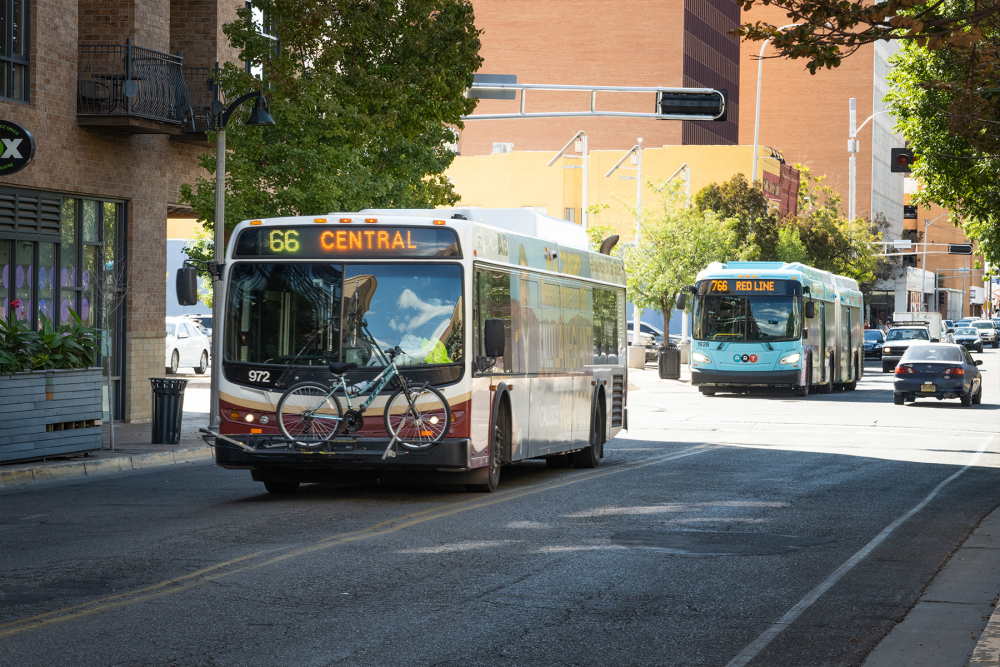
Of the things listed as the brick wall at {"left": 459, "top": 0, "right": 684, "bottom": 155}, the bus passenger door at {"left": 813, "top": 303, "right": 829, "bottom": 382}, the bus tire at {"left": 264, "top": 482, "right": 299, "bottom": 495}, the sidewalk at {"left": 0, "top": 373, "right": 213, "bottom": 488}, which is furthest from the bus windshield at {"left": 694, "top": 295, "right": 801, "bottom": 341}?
the brick wall at {"left": 459, "top": 0, "right": 684, "bottom": 155}

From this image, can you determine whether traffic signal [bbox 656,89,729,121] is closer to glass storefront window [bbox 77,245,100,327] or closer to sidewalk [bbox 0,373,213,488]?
sidewalk [bbox 0,373,213,488]

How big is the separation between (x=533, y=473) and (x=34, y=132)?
1031 cm

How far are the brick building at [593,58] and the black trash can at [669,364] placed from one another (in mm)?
55763

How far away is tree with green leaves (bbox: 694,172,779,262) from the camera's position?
63438 mm

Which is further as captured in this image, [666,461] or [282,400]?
[666,461]

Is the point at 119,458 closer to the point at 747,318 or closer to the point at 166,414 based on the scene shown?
the point at 166,414

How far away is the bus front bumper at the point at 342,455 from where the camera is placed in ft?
42.7

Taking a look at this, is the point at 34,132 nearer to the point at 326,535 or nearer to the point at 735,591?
the point at 326,535

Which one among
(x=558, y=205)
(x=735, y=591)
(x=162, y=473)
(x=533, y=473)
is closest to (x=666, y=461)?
(x=533, y=473)

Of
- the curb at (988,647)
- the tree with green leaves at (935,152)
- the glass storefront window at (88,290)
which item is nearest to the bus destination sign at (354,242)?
the curb at (988,647)

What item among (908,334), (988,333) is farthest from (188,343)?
(988,333)

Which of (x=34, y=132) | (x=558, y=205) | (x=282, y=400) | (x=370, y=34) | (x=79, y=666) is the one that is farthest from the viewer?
(x=558, y=205)

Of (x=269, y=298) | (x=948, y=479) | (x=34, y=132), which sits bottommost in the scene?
(x=948, y=479)

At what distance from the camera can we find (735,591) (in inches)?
354
